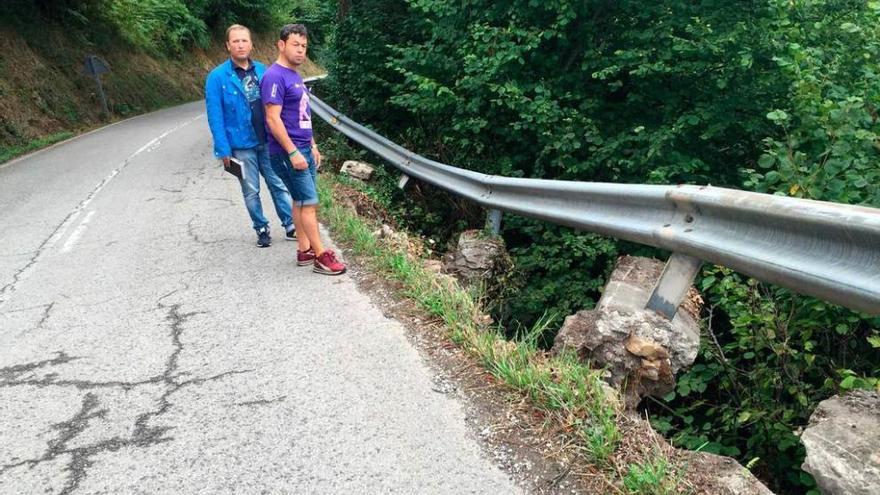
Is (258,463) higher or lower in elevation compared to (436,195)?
higher

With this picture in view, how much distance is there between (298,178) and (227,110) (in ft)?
3.94

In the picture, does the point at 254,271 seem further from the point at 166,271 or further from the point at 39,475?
the point at 39,475

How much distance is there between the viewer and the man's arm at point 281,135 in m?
4.49

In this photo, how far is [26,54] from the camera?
18.8m

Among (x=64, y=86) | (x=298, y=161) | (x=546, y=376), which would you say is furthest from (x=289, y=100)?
(x=64, y=86)

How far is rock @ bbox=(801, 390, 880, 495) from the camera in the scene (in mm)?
1911

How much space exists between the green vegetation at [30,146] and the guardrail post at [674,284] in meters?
14.8

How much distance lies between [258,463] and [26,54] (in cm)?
2145

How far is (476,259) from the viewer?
503 centimetres

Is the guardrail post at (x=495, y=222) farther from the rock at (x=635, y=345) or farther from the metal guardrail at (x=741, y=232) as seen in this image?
the rock at (x=635, y=345)

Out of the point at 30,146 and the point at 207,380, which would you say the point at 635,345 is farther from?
the point at 30,146

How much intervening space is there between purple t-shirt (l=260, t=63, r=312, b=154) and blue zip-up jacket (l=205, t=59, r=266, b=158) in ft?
2.86

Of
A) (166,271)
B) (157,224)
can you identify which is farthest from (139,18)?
(166,271)

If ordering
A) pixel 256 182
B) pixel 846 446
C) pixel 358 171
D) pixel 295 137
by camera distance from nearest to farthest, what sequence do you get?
1. pixel 846 446
2. pixel 295 137
3. pixel 256 182
4. pixel 358 171
